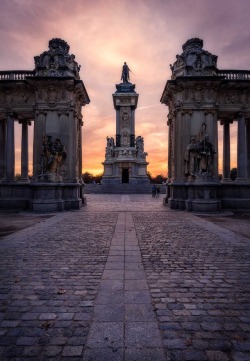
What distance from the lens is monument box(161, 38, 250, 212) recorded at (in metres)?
17.9

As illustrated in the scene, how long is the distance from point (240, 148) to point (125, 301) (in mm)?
19326

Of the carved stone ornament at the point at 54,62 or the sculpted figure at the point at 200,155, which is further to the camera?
the carved stone ornament at the point at 54,62

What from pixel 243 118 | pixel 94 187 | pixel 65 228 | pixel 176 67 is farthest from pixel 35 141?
pixel 94 187

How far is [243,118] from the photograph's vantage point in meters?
20.2

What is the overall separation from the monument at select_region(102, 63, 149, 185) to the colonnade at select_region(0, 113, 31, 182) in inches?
1174

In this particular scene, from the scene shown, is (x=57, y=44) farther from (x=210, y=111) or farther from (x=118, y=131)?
(x=118, y=131)

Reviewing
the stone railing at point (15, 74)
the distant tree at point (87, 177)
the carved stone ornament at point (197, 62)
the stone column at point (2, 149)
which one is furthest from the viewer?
the distant tree at point (87, 177)

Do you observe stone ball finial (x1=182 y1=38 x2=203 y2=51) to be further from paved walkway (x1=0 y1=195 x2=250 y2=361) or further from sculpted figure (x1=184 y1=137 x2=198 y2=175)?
paved walkway (x1=0 y1=195 x2=250 y2=361)

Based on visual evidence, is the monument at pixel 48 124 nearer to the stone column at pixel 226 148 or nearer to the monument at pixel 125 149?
the stone column at pixel 226 148

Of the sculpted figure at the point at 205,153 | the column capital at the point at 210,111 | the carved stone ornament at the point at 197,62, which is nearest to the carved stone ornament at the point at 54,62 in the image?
the carved stone ornament at the point at 197,62

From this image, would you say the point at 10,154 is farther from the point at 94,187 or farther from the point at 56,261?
the point at 94,187

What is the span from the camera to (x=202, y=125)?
18.4m

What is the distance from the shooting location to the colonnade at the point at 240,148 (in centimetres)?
2027

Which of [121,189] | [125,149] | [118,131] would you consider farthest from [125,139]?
[121,189]
